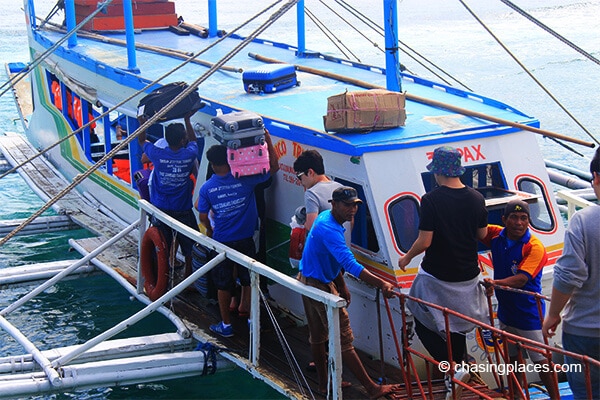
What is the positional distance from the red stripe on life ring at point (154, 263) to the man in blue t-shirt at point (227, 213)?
2.38ft

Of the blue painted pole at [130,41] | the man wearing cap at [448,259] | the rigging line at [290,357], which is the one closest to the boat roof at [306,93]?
the blue painted pole at [130,41]

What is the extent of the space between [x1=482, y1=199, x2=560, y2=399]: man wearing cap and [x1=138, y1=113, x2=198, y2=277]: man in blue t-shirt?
3.11 metres

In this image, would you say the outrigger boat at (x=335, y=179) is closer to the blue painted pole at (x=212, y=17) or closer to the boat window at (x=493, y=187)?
the boat window at (x=493, y=187)

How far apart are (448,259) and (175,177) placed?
3171mm

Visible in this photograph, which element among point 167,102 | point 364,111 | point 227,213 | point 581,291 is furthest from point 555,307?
point 167,102

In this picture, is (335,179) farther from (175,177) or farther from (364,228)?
(175,177)

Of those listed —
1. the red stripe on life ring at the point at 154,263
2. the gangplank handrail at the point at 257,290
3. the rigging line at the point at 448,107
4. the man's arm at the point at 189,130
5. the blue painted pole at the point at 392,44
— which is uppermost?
the blue painted pole at the point at 392,44

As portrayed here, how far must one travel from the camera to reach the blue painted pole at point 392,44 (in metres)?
7.35

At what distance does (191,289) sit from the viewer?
335 inches

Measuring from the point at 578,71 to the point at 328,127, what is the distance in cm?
2328

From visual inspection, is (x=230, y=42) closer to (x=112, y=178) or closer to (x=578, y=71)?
(x=112, y=178)

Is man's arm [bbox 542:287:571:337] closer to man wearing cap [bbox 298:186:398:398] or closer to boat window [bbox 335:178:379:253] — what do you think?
man wearing cap [bbox 298:186:398:398]

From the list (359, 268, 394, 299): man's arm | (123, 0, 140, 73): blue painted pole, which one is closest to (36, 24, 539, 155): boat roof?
(123, 0, 140, 73): blue painted pole


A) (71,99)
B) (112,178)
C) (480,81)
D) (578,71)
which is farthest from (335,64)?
(578,71)
